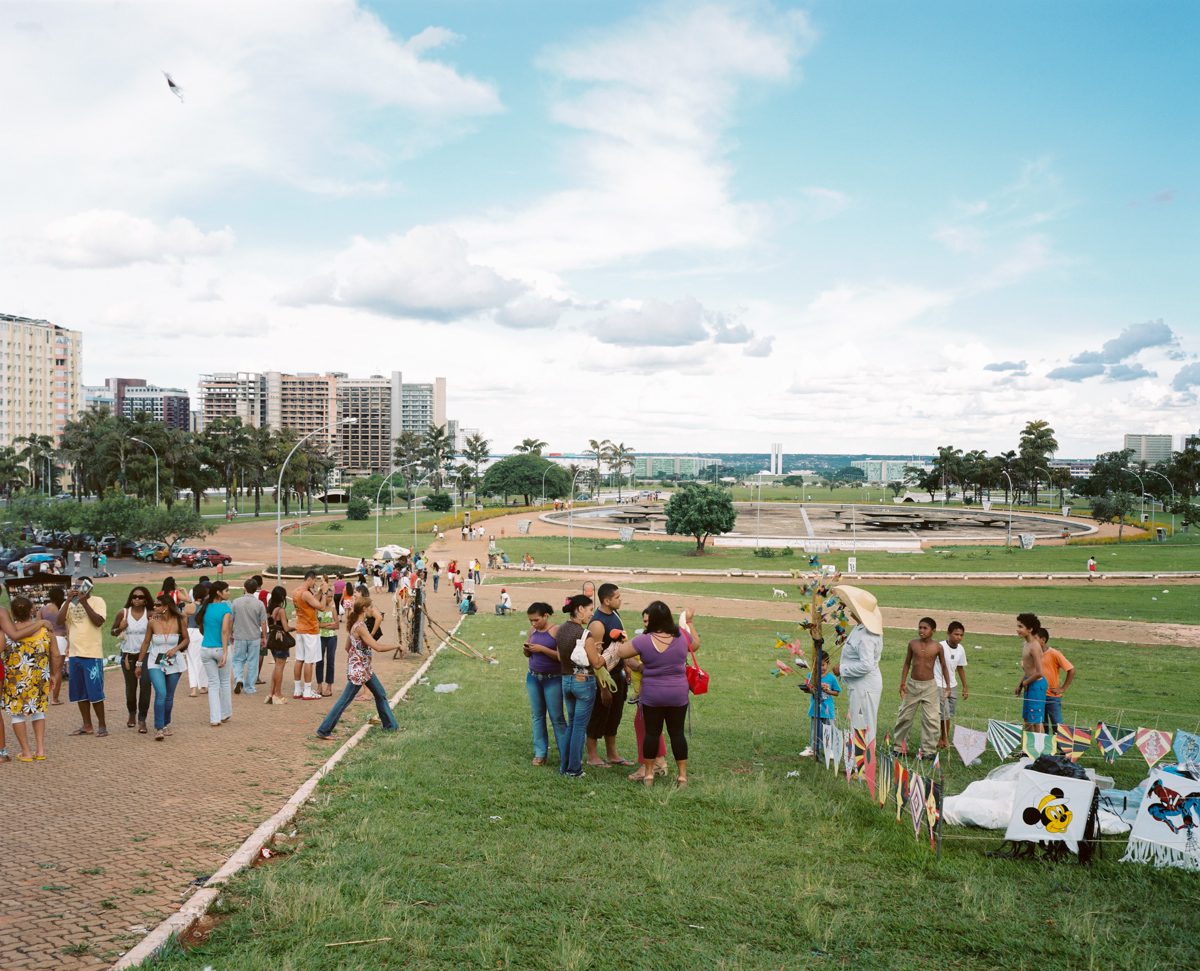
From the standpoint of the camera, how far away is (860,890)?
232 inches

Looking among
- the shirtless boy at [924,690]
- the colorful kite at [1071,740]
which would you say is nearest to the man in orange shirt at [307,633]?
the shirtless boy at [924,690]

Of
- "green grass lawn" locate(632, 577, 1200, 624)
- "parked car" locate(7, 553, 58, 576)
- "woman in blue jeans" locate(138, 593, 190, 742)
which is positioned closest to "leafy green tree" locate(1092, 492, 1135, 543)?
"green grass lawn" locate(632, 577, 1200, 624)

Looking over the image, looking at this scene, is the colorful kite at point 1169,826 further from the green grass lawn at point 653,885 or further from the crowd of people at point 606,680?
the crowd of people at point 606,680

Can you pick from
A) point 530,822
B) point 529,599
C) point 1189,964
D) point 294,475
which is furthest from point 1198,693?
point 294,475

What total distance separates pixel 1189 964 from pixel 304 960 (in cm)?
515

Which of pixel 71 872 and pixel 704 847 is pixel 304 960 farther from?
pixel 704 847

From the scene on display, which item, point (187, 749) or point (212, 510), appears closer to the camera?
point (187, 749)

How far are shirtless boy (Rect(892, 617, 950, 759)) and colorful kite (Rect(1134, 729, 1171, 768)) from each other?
6.61 ft

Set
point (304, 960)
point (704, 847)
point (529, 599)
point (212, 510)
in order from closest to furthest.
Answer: point (304, 960), point (704, 847), point (529, 599), point (212, 510)

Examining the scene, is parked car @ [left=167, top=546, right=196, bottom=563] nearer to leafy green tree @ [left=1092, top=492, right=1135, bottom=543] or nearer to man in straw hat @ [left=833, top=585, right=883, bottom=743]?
man in straw hat @ [left=833, top=585, right=883, bottom=743]

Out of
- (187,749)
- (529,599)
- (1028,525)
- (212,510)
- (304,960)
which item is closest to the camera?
(304,960)

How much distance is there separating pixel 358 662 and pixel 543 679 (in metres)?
2.66

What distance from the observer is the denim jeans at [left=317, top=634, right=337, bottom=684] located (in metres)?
13.2

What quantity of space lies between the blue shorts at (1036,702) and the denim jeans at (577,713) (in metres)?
5.19
